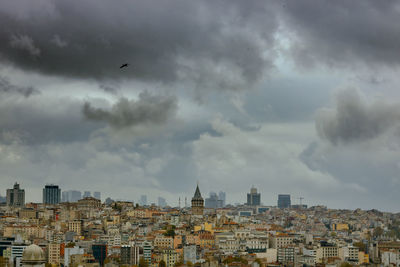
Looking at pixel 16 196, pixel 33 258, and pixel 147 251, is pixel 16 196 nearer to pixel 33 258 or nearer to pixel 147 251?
pixel 147 251

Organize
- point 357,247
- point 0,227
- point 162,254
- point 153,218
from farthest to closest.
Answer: point 153,218
point 0,227
point 357,247
point 162,254

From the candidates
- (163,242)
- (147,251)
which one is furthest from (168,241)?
(147,251)

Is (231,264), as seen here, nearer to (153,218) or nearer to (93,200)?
(153,218)

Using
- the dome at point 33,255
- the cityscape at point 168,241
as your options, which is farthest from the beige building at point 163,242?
the dome at point 33,255

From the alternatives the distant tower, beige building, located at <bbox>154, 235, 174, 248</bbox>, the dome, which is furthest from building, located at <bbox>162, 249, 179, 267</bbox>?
the distant tower

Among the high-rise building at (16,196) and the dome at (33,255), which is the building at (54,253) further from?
the high-rise building at (16,196)

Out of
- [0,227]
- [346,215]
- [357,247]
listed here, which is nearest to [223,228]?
[357,247]

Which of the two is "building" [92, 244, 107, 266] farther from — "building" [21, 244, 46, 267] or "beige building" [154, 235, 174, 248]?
"building" [21, 244, 46, 267]
